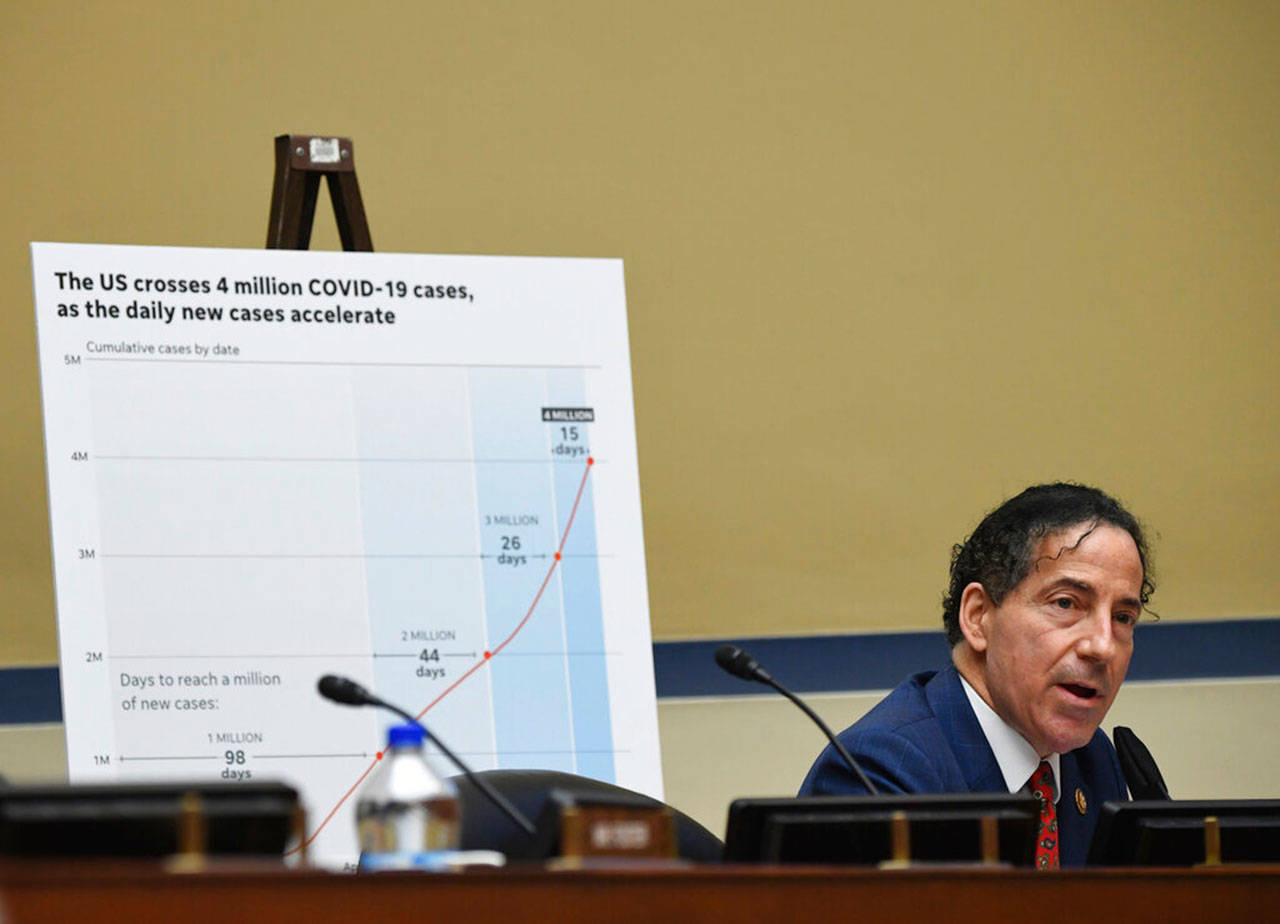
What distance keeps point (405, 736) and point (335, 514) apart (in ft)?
3.60

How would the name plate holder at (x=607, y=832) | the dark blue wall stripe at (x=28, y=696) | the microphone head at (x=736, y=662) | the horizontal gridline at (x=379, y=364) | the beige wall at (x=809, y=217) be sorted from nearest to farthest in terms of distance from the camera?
the name plate holder at (x=607, y=832) → the microphone head at (x=736, y=662) → the horizontal gridline at (x=379, y=364) → the dark blue wall stripe at (x=28, y=696) → the beige wall at (x=809, y=217)

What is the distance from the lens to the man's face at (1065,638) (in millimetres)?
2484

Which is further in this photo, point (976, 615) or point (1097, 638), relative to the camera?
point (976, 615)

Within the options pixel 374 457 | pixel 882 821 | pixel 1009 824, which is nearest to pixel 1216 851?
pixel 1009 824

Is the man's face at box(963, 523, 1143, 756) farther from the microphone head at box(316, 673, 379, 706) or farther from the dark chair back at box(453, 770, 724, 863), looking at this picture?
the microphone head at box(316, 673, 379, 706)

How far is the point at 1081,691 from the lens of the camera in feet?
8.24

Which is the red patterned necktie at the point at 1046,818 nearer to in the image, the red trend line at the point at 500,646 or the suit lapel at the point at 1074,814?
the suit lapel at the point at 1074,814

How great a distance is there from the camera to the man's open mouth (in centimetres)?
250

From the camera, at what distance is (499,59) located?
3.70m

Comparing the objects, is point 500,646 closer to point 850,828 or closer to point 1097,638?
point 1097,638

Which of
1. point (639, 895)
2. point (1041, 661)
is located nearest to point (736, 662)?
point (639, 895)

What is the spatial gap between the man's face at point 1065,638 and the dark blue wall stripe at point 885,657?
1.19 metres

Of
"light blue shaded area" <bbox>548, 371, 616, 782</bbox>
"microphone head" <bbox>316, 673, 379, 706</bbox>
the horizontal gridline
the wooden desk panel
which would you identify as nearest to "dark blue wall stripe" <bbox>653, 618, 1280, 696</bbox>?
"light blue shaded area" <bbox>548, 371, 616, 782</bbox>

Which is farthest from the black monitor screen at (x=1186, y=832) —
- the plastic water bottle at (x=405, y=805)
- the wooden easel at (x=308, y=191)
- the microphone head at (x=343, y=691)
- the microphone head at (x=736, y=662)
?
the wooden easel at (x=308, y=191)
